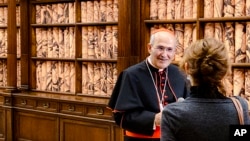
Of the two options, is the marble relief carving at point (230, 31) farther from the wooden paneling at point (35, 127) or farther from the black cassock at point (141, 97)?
the wooden paneling at point (35, 127)

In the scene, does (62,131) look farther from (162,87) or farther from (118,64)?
(162,87)

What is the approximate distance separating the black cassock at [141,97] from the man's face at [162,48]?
0.24ft

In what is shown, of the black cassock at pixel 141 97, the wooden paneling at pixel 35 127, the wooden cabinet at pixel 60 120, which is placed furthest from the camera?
the wooden paneling at pixel 35 127

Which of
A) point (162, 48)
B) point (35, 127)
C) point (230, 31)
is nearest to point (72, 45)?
point (35, 127)

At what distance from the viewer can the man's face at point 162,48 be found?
8.57ft

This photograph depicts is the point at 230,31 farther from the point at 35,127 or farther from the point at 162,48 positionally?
the point at 35,127

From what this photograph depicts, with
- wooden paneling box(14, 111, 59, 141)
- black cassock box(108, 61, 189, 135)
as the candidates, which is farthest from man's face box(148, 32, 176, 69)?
wooden paneling box(14, 111, 59, 141)

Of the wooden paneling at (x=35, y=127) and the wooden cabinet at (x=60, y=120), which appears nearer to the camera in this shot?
the wooden cabinet at (x=60, y=120)

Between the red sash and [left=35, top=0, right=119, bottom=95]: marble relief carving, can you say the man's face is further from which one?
[left=35, top=0, right=119, bottom=95]: marble relief carving

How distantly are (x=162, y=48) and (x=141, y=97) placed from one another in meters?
0.31

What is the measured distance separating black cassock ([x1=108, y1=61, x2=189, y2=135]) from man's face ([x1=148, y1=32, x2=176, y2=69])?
0.24ft

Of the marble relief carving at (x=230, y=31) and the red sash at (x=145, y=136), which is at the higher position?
the marble relief carving at (x=230, y=31)

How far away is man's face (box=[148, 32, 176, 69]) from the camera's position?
2611 mm

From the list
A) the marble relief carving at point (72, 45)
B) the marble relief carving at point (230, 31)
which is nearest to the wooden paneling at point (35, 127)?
the marble relief carving at point (72, 45)
